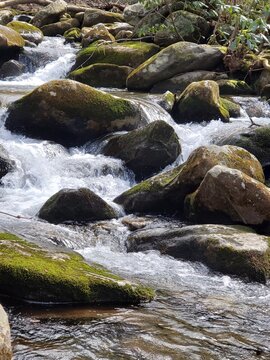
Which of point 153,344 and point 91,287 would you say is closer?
point 153,344

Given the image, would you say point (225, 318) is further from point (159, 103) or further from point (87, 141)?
point (159, 103)

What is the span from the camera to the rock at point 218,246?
5.95m

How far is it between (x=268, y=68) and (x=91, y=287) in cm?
1163

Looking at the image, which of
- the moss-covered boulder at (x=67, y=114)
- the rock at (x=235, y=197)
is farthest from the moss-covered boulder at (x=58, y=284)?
the moss-covered boulder at (x=67, y=114)

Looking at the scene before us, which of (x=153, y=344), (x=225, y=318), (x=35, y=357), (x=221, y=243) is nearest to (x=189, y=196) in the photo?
(x=221, y=243)

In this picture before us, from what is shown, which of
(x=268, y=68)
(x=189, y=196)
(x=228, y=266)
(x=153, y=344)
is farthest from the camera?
(x=268, y=68)

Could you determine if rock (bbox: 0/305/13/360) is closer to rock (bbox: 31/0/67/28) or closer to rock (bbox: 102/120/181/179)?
rock (bbox: 102/120/181/179)

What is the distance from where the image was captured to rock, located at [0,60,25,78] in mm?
16562

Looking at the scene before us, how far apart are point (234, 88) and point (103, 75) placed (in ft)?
11.6

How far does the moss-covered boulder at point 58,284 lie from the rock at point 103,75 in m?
10.8

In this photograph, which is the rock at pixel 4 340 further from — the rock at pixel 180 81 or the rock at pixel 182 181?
the rock at pixel 180 81

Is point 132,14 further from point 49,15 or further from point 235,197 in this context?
point 235,197

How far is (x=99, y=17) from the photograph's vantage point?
22531 mm

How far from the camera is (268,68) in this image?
15.0m
